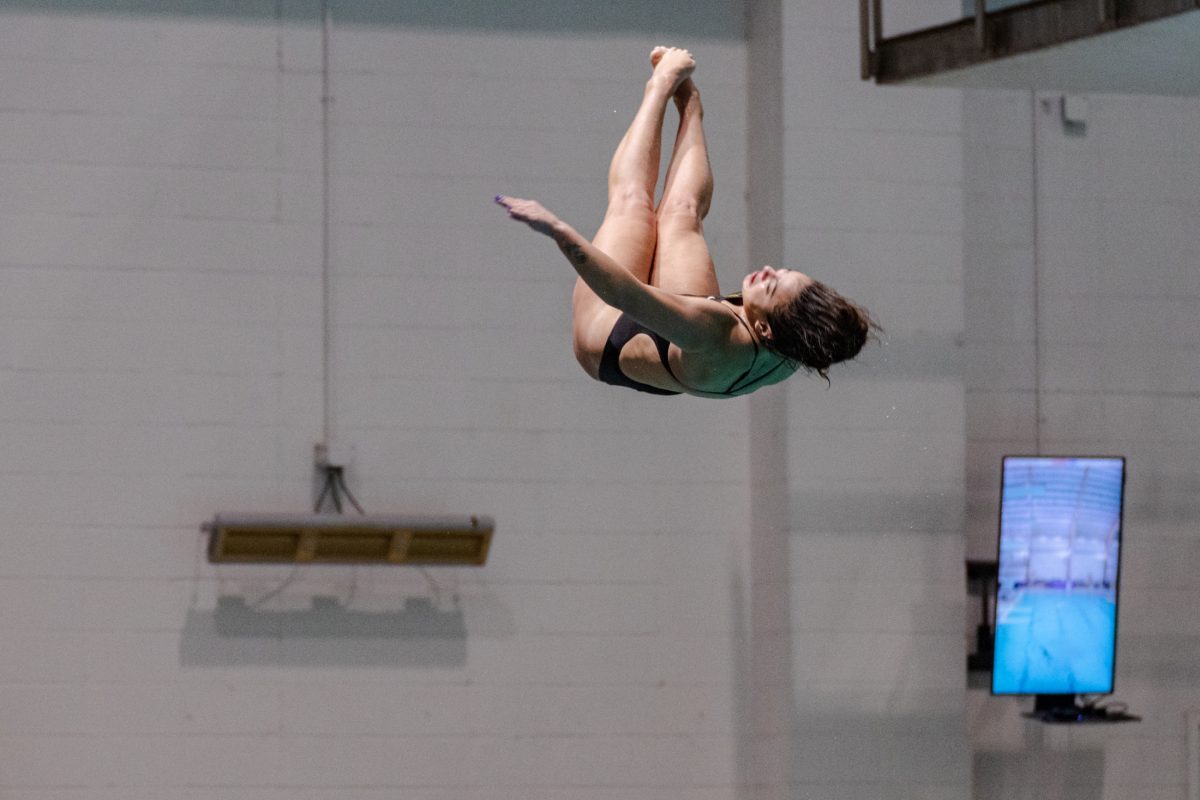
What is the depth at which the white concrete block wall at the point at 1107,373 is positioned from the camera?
747 cm

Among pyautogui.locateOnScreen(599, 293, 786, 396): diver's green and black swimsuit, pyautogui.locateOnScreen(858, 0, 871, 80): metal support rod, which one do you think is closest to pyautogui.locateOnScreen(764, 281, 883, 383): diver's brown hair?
pyautogui.locateOnScreen(599, 293, 786, 396): diver's green and black swimsuit

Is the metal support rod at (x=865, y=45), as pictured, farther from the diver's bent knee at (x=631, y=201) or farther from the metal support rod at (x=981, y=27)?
the diver's bent knee at (x=631, y=201)

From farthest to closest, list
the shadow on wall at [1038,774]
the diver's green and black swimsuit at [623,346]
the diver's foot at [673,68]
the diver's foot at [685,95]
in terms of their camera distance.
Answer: the shadow on wall at [1038,774]
the diver's foot at [685,95]
the diver's foot at [673,68]
the diver's green and black swimsuit at [623,346]

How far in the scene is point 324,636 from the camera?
278 inches

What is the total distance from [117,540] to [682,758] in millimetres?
2589

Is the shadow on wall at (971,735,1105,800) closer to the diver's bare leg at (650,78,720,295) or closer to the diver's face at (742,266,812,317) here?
the diver's bare leg at (650,78,720,295)

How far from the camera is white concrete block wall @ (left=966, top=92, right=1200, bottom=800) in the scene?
7.47m

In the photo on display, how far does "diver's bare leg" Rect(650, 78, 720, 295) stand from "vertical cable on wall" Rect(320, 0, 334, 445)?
2649 millimetres

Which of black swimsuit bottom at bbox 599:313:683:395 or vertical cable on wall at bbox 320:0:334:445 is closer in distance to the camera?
black swimsuit bottom at bbox 599:313:683:395

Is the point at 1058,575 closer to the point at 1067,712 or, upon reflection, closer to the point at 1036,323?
the point at 1067,712

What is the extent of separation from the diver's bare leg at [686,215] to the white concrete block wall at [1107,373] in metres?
3.02

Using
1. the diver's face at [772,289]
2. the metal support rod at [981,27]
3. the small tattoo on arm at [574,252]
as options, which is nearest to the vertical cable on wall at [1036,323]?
the metal support rod at [981,27]

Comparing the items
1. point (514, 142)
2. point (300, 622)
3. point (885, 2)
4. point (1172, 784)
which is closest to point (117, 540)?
point (300, 622)

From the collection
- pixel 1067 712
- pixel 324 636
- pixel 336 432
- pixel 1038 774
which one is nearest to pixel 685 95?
pixel 336 432
